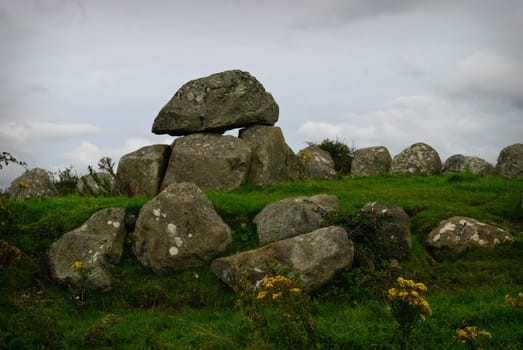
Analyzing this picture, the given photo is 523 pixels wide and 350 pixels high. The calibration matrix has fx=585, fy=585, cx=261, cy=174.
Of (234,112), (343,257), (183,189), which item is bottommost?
(343,257)

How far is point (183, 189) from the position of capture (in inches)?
579

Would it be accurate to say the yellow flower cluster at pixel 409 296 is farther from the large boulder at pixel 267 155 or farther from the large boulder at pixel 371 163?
the large boulder at pixel 371 163

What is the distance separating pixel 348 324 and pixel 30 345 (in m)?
5.34

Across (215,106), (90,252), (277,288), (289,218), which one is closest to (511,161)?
(215,106)

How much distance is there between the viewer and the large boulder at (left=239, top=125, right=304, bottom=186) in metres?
20.9

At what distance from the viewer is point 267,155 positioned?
21219 millimetres

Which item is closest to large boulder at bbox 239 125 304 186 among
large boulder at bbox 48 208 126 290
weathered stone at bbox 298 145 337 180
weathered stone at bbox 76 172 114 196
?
weathered stone at bbox 298 145 337 180

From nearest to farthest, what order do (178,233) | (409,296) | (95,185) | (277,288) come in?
(409,296)
(277,288)
(178,233)
(95,185)

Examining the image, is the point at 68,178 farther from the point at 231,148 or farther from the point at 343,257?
the point at 343,257

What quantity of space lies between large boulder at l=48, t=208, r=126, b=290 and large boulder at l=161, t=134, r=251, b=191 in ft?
16.6

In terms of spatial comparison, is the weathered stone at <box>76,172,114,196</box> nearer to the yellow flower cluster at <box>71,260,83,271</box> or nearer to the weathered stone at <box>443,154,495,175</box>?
the yellow flower cluster at <box>71,260,83,271</box>

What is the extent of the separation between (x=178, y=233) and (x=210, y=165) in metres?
6.16

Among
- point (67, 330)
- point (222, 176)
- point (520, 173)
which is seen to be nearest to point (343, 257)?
point (67, 330)

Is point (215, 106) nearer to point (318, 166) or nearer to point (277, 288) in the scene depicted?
point (318, 166)
